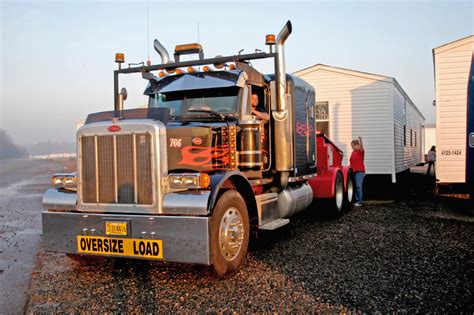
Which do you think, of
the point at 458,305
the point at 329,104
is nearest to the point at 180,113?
the point at 458,305

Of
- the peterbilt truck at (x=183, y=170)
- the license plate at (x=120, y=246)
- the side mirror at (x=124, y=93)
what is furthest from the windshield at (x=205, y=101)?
the license plate at (x=120, y=246)

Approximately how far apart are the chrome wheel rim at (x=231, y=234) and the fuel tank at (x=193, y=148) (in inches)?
26.9

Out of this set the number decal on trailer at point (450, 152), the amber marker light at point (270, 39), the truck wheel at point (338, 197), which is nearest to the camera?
the amber marker light at point (270, 39)

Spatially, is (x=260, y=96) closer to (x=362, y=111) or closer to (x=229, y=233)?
(x=229, y=233)

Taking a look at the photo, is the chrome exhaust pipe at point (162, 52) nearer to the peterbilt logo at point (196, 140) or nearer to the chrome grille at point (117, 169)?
the peterbilt logo at point (196, 140)

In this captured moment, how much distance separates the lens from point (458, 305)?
14.1 feet

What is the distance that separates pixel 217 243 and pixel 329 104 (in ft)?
40.0

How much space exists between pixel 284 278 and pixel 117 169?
2.36 meters

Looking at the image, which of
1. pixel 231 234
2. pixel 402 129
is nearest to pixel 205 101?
pixel 231 234

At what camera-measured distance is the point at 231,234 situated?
5.49 metres

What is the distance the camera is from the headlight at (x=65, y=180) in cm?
567

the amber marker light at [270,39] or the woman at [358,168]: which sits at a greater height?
the amber marker light at [270,39]

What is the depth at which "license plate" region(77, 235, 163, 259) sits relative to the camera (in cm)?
505

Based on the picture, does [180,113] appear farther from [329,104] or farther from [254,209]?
[329,104]
